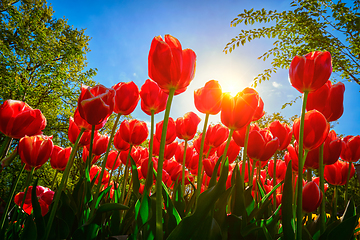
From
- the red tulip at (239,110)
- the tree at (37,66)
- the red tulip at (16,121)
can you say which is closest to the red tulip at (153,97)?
the red tulip at (239,110)

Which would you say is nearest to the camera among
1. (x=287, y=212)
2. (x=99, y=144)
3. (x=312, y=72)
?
(x=287, y=212)

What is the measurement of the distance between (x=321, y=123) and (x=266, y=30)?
5.99 m

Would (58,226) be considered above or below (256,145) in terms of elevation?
below

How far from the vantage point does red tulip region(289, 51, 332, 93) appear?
2.64 feet

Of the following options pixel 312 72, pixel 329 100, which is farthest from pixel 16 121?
pixel 329 100

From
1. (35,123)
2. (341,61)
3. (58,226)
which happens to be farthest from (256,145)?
(341,61)

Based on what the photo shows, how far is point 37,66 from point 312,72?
1477 cm

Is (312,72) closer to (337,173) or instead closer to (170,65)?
(170,65)

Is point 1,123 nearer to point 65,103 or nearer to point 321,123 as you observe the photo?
point 321,123

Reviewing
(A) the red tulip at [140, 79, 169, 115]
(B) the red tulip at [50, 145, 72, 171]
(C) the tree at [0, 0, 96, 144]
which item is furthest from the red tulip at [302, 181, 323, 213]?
(C) the tree at [0, 0, 96, 144]

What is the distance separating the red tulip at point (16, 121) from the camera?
39.8 inches

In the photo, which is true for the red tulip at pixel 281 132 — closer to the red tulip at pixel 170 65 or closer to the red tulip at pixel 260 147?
the red tulip at pixel 260 147

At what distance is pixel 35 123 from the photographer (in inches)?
41.5

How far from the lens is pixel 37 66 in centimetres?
1220
